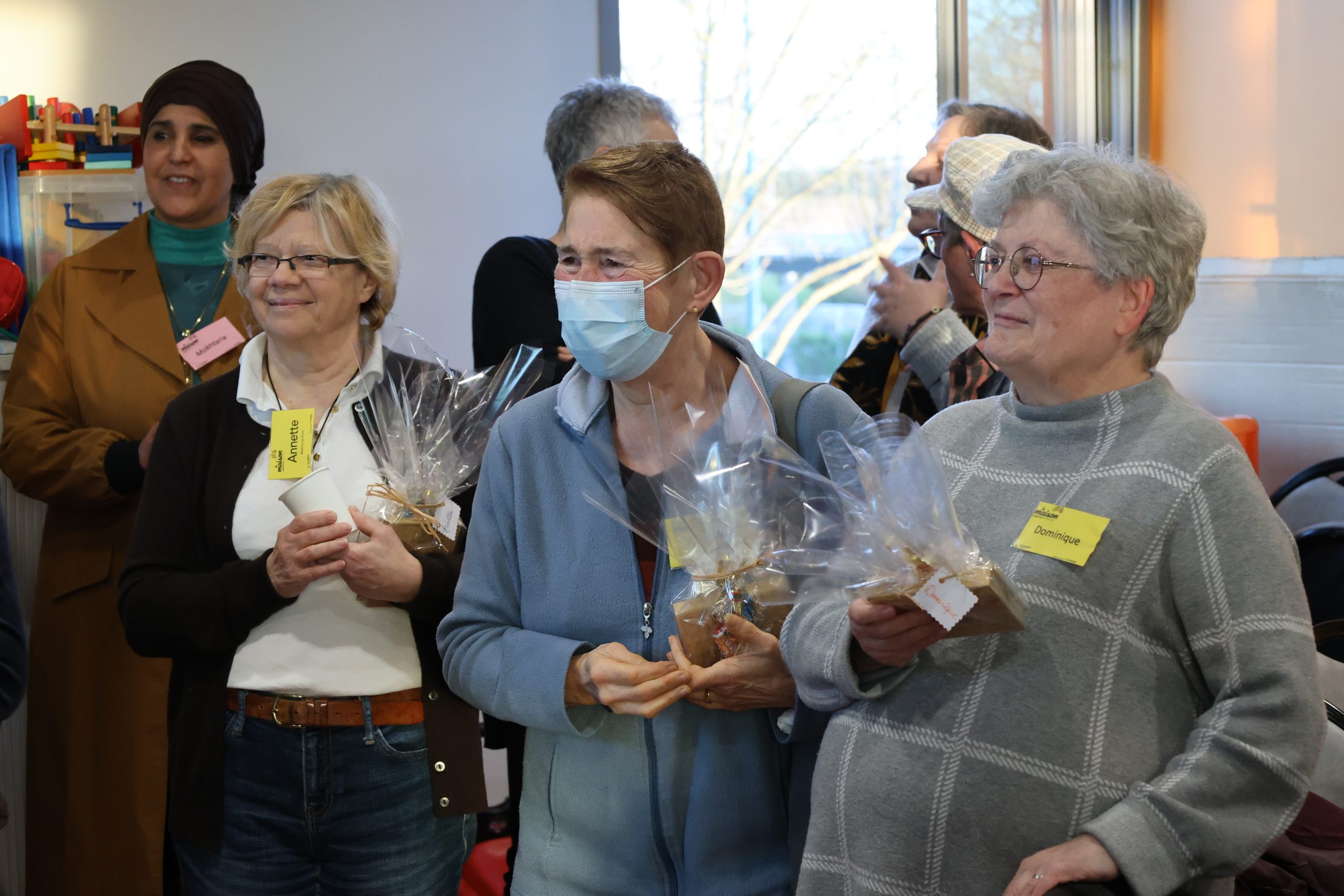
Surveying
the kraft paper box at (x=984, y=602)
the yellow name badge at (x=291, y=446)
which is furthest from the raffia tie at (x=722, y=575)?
the yellow name badge at (x=291, y=446)

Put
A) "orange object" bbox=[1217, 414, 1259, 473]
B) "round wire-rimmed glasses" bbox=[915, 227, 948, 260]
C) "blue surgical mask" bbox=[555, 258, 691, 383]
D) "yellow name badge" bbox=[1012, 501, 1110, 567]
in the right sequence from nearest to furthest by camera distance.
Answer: "yellow name badge" bbox=[1012, 501, 1110, 567] < "blue surgical mask" bbox=[555, 258, 691, 383] < "round wire-rimmed glasses" bbox=[915, 227, 948, 260] < "orange object" bbox=[1217, 414, 1259, 473]

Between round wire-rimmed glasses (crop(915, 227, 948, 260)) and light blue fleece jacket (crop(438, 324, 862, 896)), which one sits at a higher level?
round wire-rimmed glasses (crop(915, 227, 948, 260))

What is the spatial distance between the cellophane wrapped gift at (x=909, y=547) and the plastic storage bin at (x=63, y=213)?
2.71 meters

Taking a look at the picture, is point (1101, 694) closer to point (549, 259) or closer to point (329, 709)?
point (329, 709)

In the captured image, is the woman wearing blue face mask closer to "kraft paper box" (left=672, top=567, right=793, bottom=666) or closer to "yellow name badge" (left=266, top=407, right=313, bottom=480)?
"kraft paper box" (left=672, top=567, right=793, bottom=666)

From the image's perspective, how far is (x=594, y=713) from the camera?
5.50 feet

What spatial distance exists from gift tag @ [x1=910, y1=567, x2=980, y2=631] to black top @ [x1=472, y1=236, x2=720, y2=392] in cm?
137

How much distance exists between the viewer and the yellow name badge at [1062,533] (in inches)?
57.3

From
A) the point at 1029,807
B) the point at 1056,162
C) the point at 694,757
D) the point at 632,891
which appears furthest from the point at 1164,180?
the point at 632,891

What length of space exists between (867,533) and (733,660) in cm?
31

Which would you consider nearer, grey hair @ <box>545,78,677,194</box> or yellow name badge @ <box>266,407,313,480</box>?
yellow name badge @ <box>266,407,313,480</box>

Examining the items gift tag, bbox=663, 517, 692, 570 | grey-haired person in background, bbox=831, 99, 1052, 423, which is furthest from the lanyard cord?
grey-haired person in background, bbox=831, 99, 1052, 423

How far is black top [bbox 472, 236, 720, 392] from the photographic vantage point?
2660mm

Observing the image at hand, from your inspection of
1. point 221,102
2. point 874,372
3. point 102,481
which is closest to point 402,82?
point 221,102
